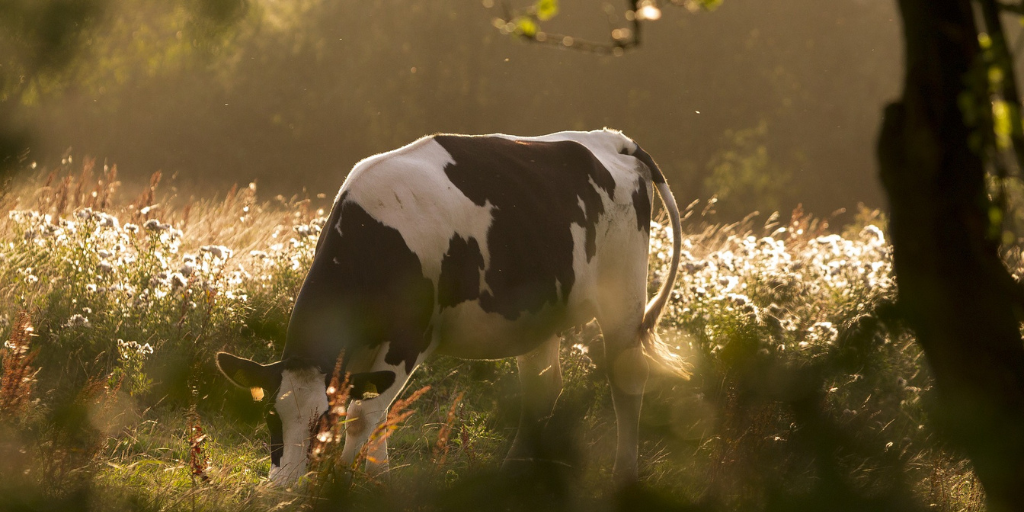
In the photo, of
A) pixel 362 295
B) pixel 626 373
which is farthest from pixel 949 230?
pixel 626 373

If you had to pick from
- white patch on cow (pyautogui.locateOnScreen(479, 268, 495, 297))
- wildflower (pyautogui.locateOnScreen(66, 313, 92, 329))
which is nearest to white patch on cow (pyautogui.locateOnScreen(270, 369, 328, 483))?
white patch on cow (pyautogui.locateOnScreen(479, 268, 495, 297))

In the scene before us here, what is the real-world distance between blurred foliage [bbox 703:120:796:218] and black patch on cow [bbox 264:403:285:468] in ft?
80.1

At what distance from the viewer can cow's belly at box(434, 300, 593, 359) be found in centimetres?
491

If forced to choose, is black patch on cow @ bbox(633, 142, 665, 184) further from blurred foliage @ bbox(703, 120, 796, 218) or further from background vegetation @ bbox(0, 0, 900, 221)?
blurred foliage @ bbox(703, 120, 796, 218)

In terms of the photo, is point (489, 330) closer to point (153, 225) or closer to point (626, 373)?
point (626, 373)

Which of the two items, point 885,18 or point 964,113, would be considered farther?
point 885,18

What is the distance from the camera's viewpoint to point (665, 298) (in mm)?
6297

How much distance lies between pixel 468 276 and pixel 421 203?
47 cm

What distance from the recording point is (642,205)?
626 centimetres

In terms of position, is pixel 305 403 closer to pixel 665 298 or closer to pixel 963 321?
pixel 963 321

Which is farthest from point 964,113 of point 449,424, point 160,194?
point 160,194

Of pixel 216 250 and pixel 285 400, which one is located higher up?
pixel 285 400

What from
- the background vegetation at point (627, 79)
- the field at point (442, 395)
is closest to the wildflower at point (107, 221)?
the field at point (442, 395)

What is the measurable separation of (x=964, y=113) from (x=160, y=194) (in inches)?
713
